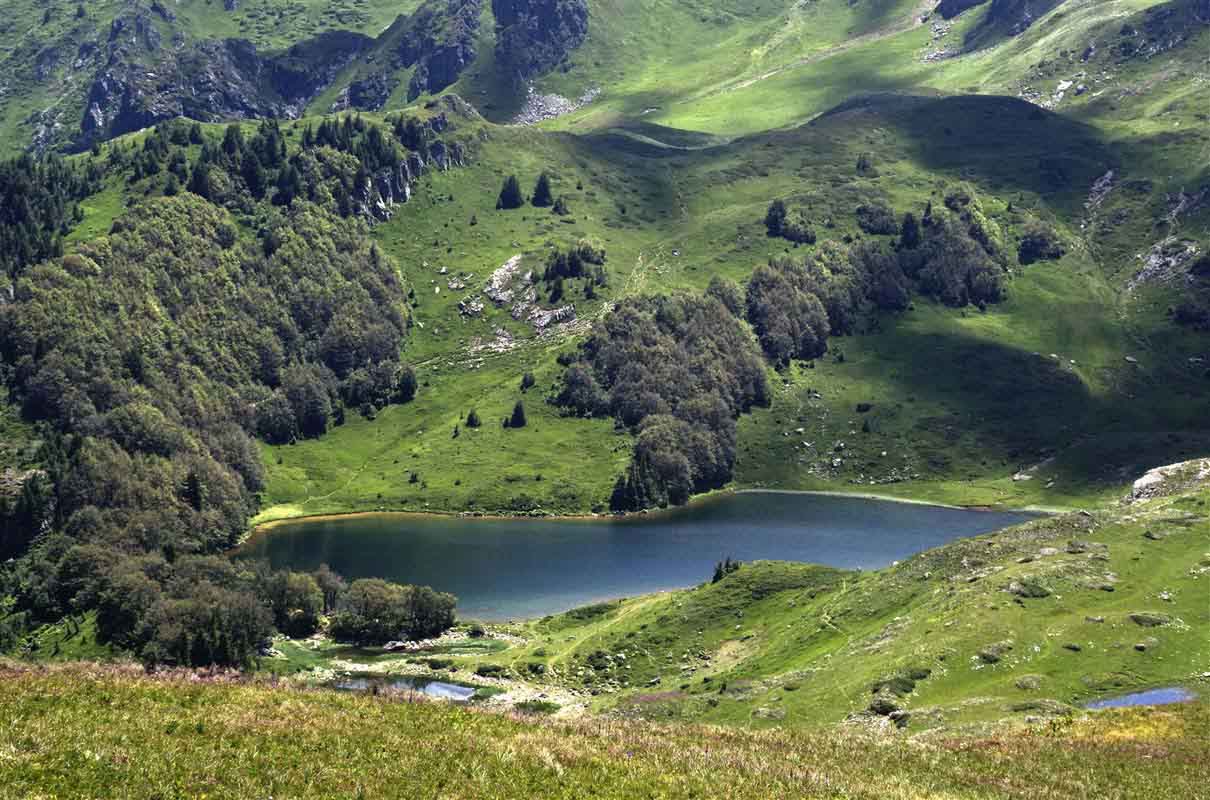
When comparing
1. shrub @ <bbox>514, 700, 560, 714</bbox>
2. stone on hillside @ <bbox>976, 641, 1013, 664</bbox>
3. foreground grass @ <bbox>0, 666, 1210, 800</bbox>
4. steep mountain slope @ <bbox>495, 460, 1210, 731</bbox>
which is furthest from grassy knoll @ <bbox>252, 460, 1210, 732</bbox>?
foreground grass @ <bbox>0, 666, 1210, 800</bbox>

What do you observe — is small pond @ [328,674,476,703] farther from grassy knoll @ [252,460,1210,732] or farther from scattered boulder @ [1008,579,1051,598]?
scattered boulder @ [1008,579,1051,598]

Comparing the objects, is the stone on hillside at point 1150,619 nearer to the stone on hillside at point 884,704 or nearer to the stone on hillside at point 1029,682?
the stone on hillside at point 1029,682

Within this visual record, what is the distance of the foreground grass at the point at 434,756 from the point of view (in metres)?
31.1

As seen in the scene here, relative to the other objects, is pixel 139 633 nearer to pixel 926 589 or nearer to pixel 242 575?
pixel 242 575

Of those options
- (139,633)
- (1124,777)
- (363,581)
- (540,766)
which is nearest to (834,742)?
(1124,777)

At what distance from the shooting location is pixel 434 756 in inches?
1355

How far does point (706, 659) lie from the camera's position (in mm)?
144125

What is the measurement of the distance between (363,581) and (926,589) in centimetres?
9491

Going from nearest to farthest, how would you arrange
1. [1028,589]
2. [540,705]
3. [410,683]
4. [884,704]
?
[884,704]
[1028,589]
[540,705]
[410,683]

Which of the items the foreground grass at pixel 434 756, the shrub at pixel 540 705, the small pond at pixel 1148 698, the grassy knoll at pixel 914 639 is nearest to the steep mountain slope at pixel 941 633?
the grassy knoll at pixel 914 639

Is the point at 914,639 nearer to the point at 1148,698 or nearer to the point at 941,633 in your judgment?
the point at 941,633

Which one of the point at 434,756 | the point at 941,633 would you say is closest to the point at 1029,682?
the point at 941,633

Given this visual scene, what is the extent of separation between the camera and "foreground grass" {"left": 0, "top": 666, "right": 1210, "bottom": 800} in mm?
31141

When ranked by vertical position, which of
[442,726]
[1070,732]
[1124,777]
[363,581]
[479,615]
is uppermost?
[442,726]
